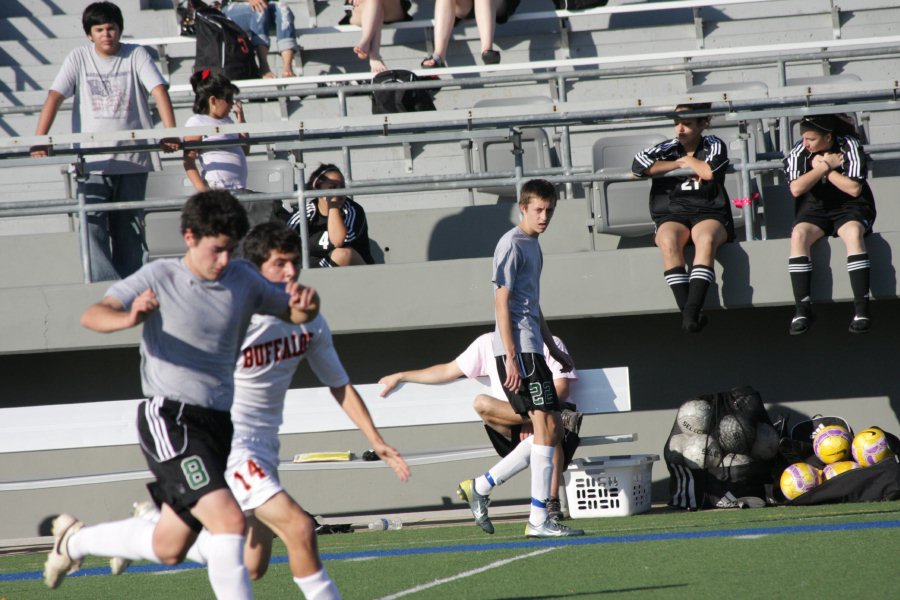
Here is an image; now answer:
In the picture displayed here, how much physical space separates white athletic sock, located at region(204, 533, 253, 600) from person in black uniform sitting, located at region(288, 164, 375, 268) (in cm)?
534

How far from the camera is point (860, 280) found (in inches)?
329

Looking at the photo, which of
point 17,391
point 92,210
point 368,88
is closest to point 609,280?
point 368,88

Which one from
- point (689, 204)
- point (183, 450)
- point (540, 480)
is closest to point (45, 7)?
point (689, 204)

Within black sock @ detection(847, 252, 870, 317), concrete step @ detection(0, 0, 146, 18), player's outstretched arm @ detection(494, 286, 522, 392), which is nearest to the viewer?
player's outstretched arm @ detection(494, 286, 522, 392)

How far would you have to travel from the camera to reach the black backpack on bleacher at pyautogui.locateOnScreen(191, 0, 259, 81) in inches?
493

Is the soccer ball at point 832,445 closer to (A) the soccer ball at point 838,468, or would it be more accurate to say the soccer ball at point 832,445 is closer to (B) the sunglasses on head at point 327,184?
(A) the soccer ball at point 838,468

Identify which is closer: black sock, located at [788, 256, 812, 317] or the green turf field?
the green turf field

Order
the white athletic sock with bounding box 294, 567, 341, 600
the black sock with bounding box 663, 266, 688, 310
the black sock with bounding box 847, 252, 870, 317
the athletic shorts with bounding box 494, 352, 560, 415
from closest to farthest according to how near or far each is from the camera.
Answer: the white athletic sock with bounding box 294, 567, 341, 600
the athletic shorts with bounding box 494, 352, 560, 415
the black sock with bounding box 847, 252, 870, 317
the black sock with bounding box 663, 266, 688, 310

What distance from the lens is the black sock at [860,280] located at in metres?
8.35

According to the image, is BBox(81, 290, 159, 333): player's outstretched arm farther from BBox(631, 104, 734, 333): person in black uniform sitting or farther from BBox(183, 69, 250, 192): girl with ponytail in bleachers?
BBox(631, 104, 734, 333): person in black uniform sitting

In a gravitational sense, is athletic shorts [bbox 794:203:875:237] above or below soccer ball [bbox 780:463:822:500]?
above

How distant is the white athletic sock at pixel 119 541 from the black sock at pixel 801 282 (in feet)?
17.8

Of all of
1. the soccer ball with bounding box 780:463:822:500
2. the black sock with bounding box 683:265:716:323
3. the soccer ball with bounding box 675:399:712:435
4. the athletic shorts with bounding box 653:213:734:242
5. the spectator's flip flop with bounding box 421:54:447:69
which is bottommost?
the soccer ball with bounding box 780:463:822:500

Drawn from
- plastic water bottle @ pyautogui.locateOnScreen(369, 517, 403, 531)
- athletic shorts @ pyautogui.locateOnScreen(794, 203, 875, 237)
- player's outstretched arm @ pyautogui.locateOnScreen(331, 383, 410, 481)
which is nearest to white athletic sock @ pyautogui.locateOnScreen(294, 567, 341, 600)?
player's outstretched arm @ pyautogui.locateOnScreen(331, 383, 410, 481)
